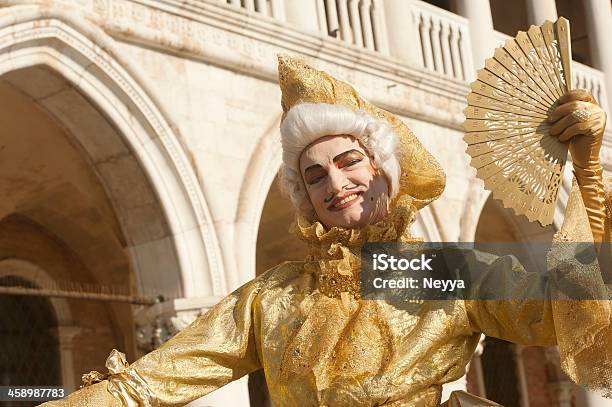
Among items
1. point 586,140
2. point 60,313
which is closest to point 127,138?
point 60,313

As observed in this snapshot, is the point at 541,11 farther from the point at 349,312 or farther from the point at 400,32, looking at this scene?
the point at 349,312

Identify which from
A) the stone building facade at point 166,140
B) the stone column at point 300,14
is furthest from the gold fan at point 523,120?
the stone column at point 300,14

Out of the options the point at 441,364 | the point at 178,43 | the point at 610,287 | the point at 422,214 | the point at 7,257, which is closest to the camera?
the point at 610,287

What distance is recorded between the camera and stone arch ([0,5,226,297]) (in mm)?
5605

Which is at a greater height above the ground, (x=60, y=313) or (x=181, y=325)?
(x=60, y=313)

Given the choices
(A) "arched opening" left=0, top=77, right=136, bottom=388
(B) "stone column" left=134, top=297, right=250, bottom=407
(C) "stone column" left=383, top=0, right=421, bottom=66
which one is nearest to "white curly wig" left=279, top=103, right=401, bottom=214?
(B) "stone column" left=134, top=297, right=250, bottom=407

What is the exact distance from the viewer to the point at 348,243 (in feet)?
8.25

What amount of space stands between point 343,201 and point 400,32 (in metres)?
5.64

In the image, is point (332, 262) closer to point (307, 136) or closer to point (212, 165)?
point (307, 136)

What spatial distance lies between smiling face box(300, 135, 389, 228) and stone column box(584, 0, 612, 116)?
825cm

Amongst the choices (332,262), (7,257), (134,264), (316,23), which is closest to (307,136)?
(332,262)

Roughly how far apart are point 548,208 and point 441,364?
407 mm

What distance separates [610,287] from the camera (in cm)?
221

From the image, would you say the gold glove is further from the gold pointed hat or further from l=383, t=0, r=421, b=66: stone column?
l=383, t=0, r=421, b=66: stone column
